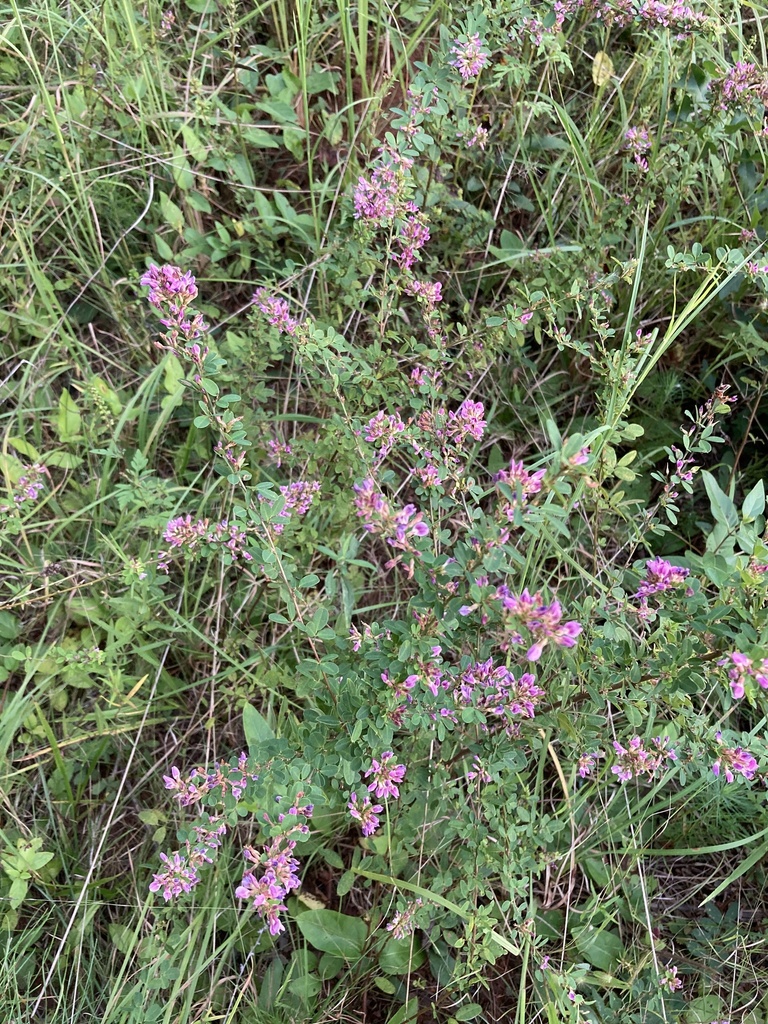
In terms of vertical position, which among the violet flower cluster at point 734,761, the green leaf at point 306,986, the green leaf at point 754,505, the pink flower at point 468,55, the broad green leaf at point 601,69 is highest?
the pink flower at point 468,55

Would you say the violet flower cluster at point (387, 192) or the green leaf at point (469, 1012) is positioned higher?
the violet flower cluster at point (387, 192)

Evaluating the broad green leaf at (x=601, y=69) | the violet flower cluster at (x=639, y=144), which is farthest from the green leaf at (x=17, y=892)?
the broad green leaf at (x=601, y=69)

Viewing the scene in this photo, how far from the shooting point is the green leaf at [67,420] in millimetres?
2672

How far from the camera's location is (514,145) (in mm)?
2762

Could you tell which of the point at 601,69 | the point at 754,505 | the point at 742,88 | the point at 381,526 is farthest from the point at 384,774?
the point at 601,69

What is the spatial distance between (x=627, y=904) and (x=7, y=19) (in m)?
3.91

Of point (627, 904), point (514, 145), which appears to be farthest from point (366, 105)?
point (627, 904)

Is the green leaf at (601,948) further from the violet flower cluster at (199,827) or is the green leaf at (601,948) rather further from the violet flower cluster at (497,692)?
the violet flower cluster at (199,827)

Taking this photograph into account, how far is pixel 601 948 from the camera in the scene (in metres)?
2.15

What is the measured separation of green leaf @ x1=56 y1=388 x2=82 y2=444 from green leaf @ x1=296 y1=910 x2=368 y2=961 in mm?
1781

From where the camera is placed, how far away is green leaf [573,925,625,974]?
2.09 metres

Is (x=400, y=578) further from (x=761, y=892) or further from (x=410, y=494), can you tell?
(x=761, y=892)

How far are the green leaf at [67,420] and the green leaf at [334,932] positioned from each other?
178cm

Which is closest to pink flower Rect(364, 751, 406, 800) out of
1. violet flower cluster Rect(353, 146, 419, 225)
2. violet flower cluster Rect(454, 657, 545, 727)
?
violet flower cluster Rect(454, 657, 545, 727)
